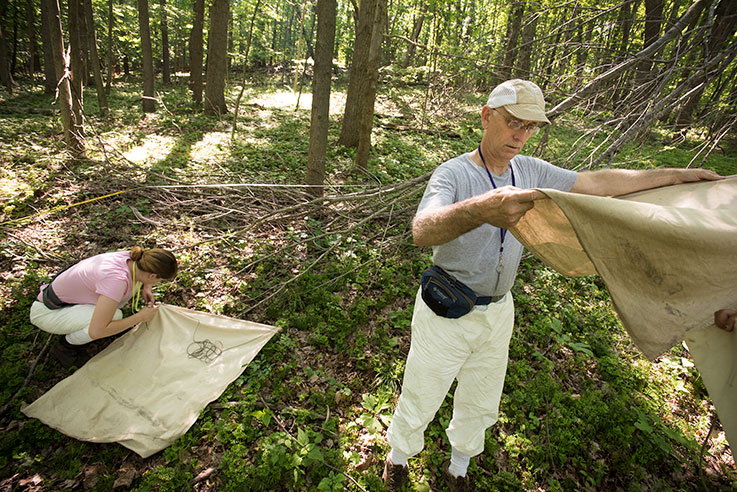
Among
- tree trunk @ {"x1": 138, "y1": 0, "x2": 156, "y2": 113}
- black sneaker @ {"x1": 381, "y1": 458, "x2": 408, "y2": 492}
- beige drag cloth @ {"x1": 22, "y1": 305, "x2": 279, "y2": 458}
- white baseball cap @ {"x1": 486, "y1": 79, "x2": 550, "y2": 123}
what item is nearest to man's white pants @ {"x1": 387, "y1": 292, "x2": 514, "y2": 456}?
black sneaker @ {"x1": 381, "y1": 458, "x2": 408, "y2": 492}

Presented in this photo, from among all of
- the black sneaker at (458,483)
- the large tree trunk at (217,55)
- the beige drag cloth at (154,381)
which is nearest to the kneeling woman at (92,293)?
the beige drag cloth at (154,381)

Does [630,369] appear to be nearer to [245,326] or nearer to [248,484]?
[248,484]

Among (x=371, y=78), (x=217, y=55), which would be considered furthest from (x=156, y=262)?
(x=217, y=55)

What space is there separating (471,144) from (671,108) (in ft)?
22.1

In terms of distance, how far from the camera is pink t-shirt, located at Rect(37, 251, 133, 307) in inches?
108

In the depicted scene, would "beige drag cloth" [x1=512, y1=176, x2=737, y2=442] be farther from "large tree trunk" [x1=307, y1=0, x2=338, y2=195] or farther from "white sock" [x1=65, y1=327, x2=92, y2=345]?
"large tree trunk" [x1=307, y1=0, x2=338, y2=195]

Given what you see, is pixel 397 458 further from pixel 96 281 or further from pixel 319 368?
pixel 96 281

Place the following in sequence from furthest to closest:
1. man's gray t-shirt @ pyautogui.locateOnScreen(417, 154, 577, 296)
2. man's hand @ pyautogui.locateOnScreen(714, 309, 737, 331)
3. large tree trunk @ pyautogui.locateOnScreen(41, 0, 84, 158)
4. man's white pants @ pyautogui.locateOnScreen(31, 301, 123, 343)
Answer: large tree trunk @ pyautogui.locateOnScreen(41, 0, 84, 158) → man's white pants @ pyautogui.locateOnScreen(31, 301, 123, 343) → man's gray t-shirt @ pyautogui.locateOnScreen(417, 154, 577, 296) → man's hand @ pyautogui.locateOnScreen(714, 309, 737, 331)

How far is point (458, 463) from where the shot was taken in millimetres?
2342

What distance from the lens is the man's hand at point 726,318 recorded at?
3.72 ft

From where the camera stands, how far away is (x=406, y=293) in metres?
4.20

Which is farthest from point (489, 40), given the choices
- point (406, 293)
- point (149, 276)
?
point (149, 276)

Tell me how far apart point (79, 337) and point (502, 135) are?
3710 mm

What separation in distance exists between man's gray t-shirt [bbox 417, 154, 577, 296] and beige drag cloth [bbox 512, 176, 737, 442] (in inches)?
21.2
